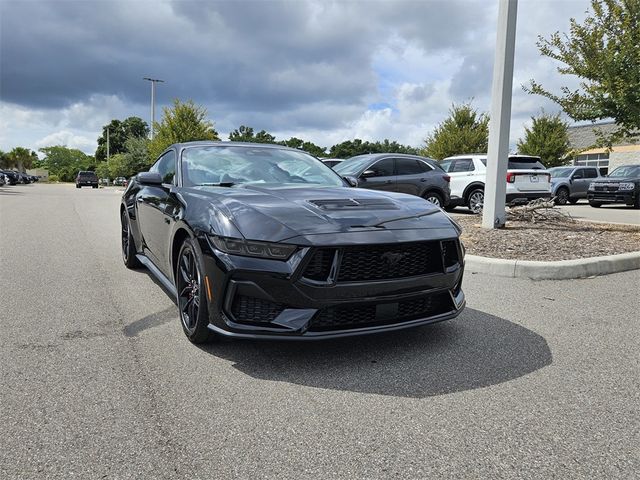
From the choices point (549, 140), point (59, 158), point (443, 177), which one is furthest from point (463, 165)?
point (59, 158)

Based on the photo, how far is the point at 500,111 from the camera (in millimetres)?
8844

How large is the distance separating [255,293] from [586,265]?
4.71 metres

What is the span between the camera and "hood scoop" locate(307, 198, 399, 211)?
334 cm

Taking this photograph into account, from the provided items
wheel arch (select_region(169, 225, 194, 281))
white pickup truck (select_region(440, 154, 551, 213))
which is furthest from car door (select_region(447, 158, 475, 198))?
wheel arch (select_region(169, 225, 194, 281))

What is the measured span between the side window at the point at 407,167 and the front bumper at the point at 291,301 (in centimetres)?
918

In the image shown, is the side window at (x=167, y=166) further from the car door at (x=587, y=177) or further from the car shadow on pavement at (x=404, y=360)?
the car door at (x=587, y=177)

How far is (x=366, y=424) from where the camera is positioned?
243cm

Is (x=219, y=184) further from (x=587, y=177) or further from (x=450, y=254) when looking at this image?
(x=587, y=177)

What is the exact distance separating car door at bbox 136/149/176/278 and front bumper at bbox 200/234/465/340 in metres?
1.10

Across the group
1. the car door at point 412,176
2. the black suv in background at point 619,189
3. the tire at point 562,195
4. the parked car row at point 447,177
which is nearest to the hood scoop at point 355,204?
the parked car row at point 447,177

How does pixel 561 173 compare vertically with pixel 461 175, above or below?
above

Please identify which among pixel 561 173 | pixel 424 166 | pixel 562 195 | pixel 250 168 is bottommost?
pixel 562 195

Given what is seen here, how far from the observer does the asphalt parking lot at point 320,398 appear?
2.12 meters

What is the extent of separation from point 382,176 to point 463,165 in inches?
144
